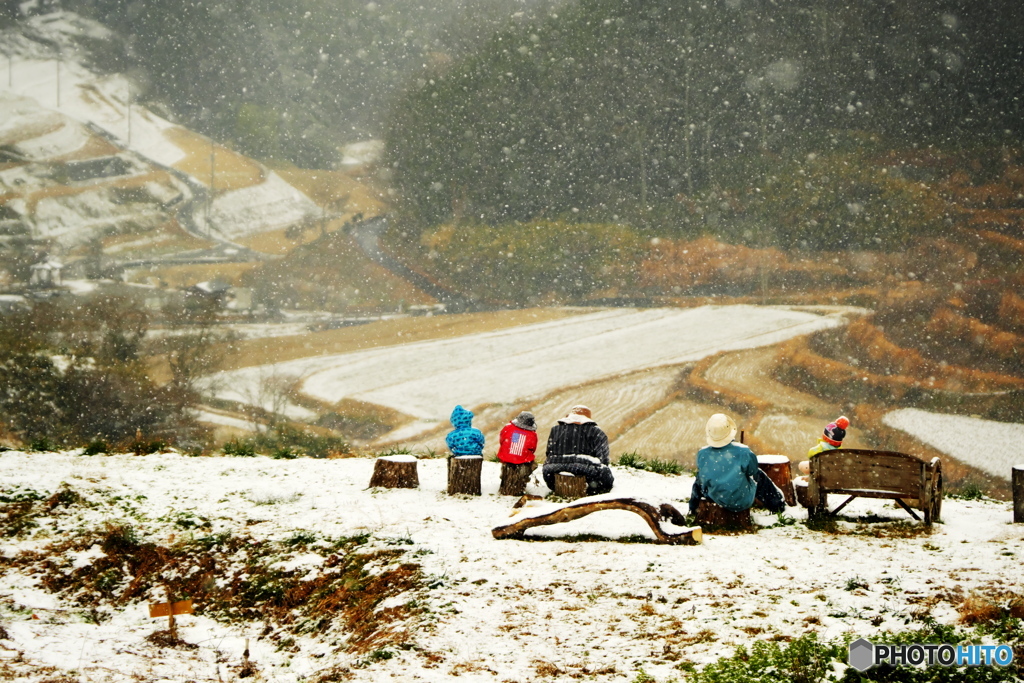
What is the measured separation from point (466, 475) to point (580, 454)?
1384 mm

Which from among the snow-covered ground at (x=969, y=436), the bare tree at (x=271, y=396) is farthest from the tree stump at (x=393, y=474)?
the snow-covered ground at (x=969, y=436)

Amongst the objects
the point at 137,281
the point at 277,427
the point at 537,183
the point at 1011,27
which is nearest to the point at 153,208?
the point at 137,281

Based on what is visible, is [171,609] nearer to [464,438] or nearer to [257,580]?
[257,580]

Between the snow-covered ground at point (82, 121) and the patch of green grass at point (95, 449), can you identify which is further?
the snow-covered ground at point (82, 121)

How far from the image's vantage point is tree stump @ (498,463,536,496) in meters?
8.95

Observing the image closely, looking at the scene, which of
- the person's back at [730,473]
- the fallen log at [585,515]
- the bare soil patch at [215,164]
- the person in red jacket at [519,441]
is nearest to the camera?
the fallen log at [585,515]

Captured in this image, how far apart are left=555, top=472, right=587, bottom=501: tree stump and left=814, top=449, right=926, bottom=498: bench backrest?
242 centimetres

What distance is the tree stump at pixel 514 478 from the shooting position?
8953 mm

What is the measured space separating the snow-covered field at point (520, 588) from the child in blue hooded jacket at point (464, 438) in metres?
0.59

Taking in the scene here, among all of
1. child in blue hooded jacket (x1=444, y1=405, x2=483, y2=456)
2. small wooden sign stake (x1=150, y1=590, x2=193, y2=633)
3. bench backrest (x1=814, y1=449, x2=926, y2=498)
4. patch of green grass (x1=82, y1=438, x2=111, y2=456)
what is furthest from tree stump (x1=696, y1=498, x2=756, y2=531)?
patch of green grass (x1=82, y1=438, x2=111, y2=456)

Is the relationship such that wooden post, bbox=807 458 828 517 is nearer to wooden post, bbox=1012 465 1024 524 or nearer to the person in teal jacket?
the person in teal jacket

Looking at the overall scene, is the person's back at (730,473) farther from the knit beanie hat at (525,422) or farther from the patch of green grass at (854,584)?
the knit beanie hat at (525,422)

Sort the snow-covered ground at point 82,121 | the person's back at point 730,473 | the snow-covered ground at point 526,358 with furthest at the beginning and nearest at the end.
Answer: the snow-covered ground at point 82,121 < the snow-covered ground at point 526,358 < the person's back at point 730,473

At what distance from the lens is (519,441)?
8828 millimetres
